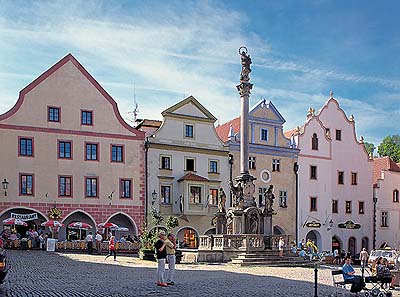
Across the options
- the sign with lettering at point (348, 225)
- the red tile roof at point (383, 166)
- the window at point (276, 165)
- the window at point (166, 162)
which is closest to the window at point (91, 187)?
the window at point (166, 162)

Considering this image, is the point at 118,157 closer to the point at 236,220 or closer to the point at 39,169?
the point at 39,169

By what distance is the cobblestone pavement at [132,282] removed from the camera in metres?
16.5

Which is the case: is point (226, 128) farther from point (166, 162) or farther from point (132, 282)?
point (132, 282)

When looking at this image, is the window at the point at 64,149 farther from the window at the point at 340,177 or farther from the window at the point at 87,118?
the window at the point at 340,177

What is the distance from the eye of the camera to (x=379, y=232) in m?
57.0

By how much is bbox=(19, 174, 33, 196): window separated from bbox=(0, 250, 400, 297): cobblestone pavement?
48.5 ft

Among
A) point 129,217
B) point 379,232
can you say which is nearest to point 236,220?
point 129,217

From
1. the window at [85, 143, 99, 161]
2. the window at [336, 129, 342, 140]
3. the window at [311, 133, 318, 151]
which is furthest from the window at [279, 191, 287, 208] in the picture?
the window at [85, 143, 99, 161]

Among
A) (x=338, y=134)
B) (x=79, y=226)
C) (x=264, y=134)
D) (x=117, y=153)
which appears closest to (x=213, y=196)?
(x=264, y=134)

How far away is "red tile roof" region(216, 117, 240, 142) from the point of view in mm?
52606

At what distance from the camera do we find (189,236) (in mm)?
47875

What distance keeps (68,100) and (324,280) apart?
1059 inches

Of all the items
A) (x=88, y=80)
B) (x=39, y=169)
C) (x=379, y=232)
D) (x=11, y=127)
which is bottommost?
(x=379, y=232)

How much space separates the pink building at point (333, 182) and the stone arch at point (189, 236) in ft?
31.3
